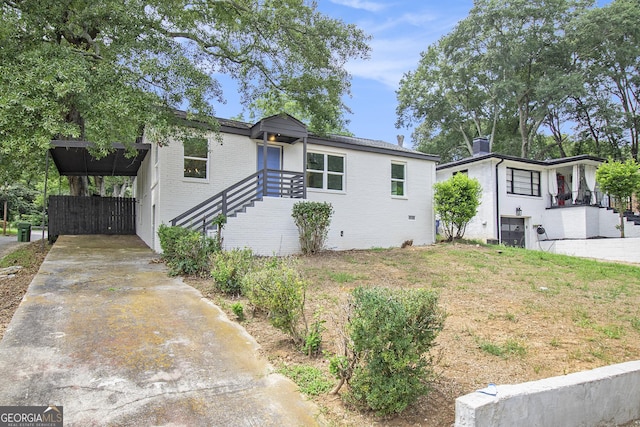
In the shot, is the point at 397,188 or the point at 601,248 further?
the point at 397,188

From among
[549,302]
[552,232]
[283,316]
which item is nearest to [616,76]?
[552,232]

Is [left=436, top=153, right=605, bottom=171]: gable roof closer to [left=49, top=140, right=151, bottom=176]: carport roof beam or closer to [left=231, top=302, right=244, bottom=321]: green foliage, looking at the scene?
[left=49, top=140, right=151, bottom=176]: carport roof beam

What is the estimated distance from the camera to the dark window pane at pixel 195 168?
455 inches

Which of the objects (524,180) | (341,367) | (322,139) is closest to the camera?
(341,367)

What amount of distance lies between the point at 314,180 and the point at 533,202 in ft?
38.4

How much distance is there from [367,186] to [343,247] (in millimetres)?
2571

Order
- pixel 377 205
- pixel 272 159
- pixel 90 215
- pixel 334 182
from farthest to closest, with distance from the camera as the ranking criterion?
pixel 90 215 → pixel 377 205 → pixel 334 182 → pixel 272 159

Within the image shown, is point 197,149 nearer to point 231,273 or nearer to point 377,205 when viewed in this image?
point 231,273

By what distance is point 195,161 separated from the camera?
1168cm

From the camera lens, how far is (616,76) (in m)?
24.2

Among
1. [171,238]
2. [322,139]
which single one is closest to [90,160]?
[171,238]

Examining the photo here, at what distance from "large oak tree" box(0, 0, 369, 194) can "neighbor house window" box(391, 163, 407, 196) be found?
2.93 metres

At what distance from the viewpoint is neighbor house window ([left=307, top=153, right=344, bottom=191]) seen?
13.6 m

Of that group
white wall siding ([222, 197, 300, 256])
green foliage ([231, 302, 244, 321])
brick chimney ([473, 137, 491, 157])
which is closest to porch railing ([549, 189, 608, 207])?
brick chimney ([473, 137, 491, 157])
